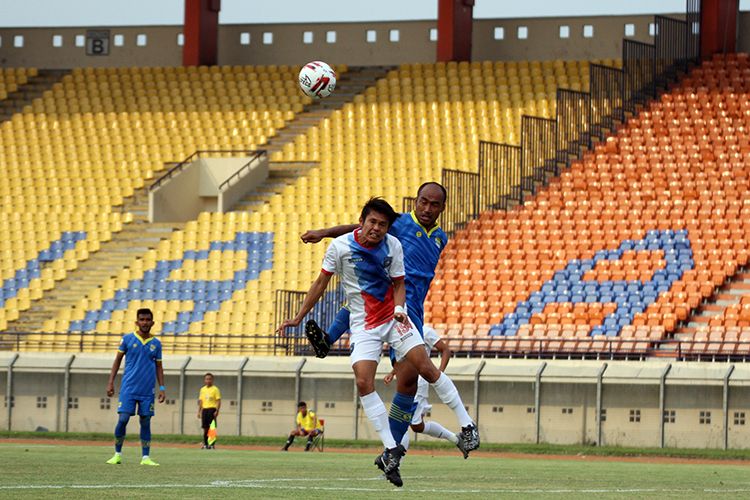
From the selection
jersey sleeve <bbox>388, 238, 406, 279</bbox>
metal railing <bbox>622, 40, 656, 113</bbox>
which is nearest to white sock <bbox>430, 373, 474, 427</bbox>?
jersey sleeve <bbox>388, 238, 406, 279</bbox>

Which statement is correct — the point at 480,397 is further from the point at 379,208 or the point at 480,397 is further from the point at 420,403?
the point at 379,208

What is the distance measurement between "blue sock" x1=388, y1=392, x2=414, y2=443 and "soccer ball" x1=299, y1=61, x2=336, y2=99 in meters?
8.07

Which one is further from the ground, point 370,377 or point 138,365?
point 370,377

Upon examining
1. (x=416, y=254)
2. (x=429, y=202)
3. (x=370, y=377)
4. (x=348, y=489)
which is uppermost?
(x=429, y=202)

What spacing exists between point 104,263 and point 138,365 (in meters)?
18.8

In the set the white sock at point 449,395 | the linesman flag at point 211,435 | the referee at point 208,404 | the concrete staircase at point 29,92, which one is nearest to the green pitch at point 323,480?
the white sock at point 449,395

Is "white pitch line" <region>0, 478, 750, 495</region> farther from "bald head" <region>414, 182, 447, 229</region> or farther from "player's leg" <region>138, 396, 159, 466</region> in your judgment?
"player's leg" <region>138, 396, 159, 466</region>

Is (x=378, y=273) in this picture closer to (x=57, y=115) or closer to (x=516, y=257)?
(x=516, y=257)

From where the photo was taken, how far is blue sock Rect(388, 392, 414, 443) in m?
12.4

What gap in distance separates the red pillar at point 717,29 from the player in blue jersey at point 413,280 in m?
28.9

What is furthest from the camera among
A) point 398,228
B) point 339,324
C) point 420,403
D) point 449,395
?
point 420,403

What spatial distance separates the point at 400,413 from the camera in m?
12.4

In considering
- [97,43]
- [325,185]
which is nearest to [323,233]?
[325,185]

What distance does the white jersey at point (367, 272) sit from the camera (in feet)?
38.3
